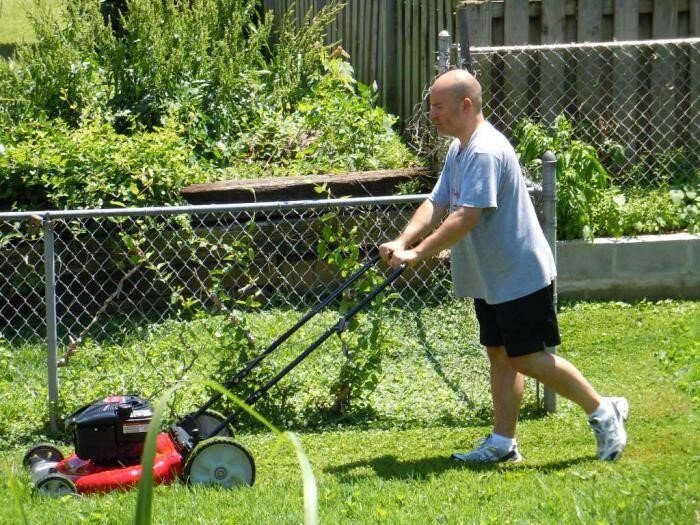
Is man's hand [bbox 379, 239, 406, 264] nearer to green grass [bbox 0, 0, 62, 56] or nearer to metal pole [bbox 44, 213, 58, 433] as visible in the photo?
metal pole [bbox 44, 213, 58, 433]

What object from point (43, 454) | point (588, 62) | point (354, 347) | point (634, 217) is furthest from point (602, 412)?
point (588, 62)

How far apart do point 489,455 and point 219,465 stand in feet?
4.05

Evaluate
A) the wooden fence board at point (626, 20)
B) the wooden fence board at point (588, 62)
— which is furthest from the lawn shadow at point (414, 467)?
the wooden fence board at point (626, 20)

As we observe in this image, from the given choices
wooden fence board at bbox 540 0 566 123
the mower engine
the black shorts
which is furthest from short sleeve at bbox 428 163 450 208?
wooden fence board at bbox 540 0 566 123

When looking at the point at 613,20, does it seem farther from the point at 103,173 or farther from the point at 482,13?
the point at 103,173

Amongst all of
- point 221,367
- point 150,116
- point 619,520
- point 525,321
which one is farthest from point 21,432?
point 150,116

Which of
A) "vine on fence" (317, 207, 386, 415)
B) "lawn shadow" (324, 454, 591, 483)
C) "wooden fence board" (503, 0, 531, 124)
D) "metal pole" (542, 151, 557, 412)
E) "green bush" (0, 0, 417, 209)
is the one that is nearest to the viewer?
"lawn shadow" (324, 454, 591, 483)

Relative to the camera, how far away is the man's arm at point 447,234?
4.98m

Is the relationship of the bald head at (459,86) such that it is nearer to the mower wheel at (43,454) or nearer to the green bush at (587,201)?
the mower wheel at (43,454)

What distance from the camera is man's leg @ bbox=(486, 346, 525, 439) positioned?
536 cm

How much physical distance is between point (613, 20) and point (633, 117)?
0.79m

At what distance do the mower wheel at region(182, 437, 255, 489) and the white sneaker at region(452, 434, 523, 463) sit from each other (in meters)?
1.00

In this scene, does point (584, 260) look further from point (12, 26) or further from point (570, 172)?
point (12, 26)

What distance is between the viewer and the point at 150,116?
9.46 metres
